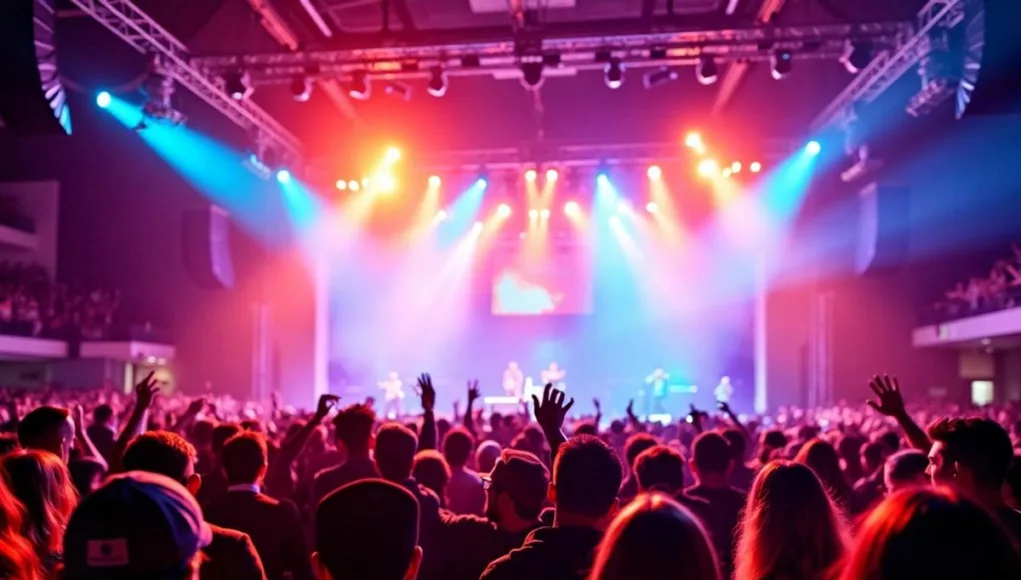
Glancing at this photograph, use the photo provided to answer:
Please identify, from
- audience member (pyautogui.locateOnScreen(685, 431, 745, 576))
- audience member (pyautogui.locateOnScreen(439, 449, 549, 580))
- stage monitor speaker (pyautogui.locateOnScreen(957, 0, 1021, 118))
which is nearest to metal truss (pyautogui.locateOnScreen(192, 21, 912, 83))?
stage monitor speaker (pyautogui.locateOnScreen(957, 0, 1021, 118))

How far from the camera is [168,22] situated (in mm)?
13172

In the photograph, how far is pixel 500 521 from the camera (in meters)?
3.28

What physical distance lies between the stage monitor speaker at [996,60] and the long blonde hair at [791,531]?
7862mm

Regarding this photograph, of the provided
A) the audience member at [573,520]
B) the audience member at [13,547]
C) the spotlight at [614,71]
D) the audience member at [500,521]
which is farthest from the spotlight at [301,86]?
the audience member at [573,520]

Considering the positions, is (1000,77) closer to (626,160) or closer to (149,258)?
(626,160)

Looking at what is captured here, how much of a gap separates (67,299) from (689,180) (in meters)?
15.0

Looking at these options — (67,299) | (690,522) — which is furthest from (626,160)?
(690,522)

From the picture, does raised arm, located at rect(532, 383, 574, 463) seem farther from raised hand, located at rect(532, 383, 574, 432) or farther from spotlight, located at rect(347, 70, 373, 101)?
spotlight, located at rect(347, 70, 373, 101)

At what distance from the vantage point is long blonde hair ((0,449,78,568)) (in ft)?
9.10

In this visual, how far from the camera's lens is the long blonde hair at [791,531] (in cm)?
219

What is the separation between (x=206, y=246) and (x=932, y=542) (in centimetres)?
1994

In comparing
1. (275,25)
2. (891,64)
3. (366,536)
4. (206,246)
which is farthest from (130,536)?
(206,246)

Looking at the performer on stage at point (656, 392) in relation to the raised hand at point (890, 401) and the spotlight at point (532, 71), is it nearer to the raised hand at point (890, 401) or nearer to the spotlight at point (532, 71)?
the spotlight at point (532, 71)

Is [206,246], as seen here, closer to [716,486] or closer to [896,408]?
[716,486]
